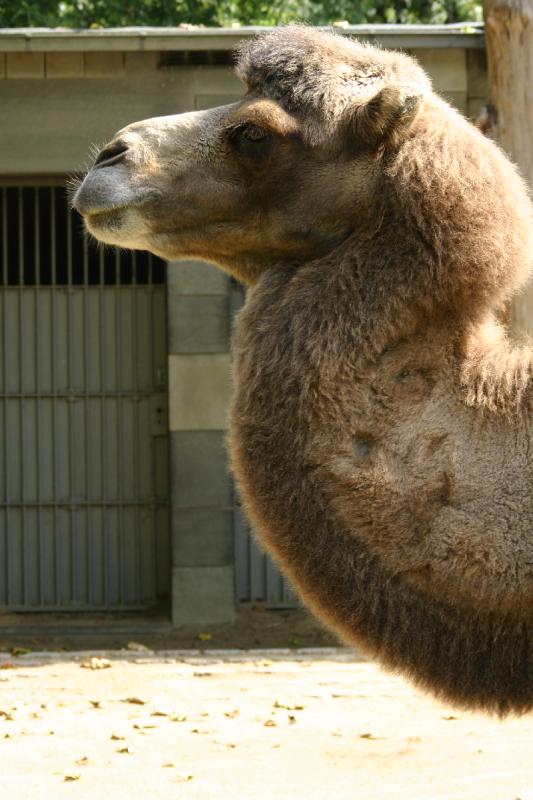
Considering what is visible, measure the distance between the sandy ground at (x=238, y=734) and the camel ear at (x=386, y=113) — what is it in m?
2.38

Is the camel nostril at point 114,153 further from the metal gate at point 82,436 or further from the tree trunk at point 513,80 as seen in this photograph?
the metal gate at point 82,436

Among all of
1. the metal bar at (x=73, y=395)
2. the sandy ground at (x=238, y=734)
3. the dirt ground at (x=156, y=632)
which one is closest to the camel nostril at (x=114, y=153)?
the sandy ground at (x=238, y=734)

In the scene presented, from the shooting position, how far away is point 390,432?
3021mm

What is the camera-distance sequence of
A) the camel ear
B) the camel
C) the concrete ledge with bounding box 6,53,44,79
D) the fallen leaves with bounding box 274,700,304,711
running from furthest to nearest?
the concrete ledge with bounding box 6,53,44,79, the fallen leaves with bounding box 274,700,304,711, the camel ear, the camel

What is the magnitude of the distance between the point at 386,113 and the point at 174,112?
19.1ft

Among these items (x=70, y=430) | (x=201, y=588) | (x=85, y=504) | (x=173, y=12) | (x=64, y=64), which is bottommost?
(x=201, y=588)

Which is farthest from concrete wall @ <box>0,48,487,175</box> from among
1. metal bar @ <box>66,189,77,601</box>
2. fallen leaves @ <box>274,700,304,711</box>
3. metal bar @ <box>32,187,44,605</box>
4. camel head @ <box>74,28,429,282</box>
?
camel head @ <box>74,28,429,282</box>

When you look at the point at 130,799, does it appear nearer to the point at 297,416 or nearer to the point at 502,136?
the point at 297,416

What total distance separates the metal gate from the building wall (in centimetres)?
74

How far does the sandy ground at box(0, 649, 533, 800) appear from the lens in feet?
18.0

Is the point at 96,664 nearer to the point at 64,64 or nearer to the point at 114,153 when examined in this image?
the point at 64,64

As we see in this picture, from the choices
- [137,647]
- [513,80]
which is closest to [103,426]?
[137,647]

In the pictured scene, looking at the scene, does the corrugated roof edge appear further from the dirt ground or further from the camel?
the camel

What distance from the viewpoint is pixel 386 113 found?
10.7 feet
